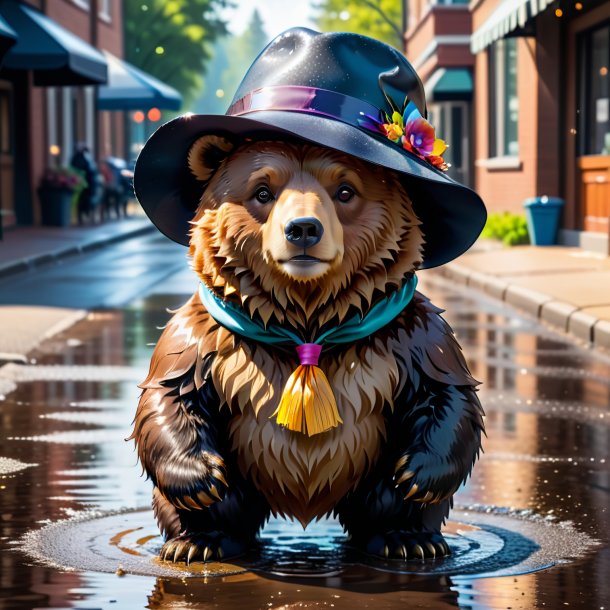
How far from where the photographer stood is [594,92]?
20.9 m

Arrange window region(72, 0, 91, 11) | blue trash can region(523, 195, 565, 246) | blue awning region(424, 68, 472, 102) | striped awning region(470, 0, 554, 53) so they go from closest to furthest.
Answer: striped awning region(470, 0, 554, 53), blue trash can region(523, 195, 565, 246), blue awning region(424, 68, 472, 102), window region(72, 0, 91, 11)

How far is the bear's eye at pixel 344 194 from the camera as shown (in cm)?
402

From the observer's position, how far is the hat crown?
4250 mm

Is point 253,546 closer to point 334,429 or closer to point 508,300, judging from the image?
point 334,429

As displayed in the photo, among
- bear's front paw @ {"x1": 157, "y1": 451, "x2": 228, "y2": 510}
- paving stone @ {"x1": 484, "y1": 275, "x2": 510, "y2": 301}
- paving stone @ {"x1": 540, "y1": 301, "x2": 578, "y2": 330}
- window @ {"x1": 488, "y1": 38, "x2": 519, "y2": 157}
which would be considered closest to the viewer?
bear's front paw @ {"x1": 157, "y1": 451, "x2": 228, "y2": 510}

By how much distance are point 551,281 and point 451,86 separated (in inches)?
733

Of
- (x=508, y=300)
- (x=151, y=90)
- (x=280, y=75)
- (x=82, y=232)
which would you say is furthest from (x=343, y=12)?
(x=280, y=75)

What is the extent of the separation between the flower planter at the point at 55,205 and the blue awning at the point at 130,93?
17.7 ft

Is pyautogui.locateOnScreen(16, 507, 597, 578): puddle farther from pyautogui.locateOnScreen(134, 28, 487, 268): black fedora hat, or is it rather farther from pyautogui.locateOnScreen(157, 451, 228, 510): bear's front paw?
pyautogui.locateOnScreen(134, 28, 487, 268): black fedora hat

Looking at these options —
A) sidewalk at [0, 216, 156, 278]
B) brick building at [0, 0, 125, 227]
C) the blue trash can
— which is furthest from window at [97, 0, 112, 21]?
the blue trash can

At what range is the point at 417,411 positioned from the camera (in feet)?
13.7

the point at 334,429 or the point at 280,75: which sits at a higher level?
the point at 280,75

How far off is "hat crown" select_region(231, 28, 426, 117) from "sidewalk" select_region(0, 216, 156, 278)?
1323cm

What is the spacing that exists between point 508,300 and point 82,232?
1405cm
